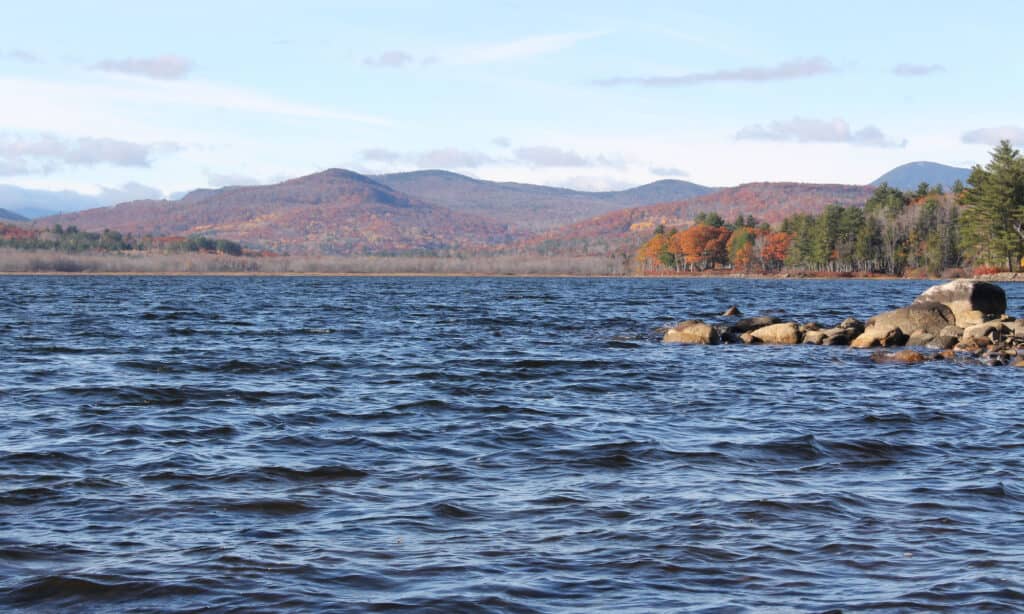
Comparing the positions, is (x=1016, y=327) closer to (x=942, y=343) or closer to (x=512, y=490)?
(x=942, y=343)

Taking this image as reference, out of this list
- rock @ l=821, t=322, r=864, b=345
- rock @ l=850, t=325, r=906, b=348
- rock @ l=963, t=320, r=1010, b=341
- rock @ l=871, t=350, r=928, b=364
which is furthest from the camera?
rock @ l=821, t=322, r=864, b=345

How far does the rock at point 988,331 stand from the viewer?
106ft

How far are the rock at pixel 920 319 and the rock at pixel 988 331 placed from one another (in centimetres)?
124

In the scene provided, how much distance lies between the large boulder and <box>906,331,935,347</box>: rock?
2.19 meters

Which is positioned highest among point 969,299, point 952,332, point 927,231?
point 927,231

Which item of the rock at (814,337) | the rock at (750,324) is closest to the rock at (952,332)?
the rock at (814,337)

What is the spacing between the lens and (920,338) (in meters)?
33.6

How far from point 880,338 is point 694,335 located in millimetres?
6319

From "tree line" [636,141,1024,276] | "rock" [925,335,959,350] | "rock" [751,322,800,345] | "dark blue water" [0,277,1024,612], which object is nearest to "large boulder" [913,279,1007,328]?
"rock" [925,335,959,350]

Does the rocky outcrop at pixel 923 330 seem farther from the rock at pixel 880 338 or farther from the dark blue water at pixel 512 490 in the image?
the dark blue water at pixel 512 490

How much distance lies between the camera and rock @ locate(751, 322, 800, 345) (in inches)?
1409

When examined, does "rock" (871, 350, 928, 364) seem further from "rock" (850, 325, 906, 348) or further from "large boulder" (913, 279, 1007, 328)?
"large boulder" (913, 279, 1007, 328)

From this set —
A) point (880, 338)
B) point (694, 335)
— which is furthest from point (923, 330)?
point (694, 335)

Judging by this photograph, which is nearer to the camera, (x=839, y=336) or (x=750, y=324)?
(x=839, y=336)
